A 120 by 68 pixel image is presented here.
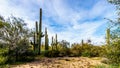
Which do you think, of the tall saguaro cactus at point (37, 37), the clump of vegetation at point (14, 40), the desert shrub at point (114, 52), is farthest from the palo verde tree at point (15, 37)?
the desert shrub at point (114, 52)

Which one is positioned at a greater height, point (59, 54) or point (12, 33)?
point (12, 33)

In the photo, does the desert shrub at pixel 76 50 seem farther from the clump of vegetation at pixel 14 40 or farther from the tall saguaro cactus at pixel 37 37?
the clump of vegetation at pixel 14 40

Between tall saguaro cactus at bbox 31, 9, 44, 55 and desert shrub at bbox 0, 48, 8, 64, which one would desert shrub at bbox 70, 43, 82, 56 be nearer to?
tall saguaro cactus at bbox 31, 9, 44, 55

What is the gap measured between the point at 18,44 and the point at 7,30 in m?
1.43

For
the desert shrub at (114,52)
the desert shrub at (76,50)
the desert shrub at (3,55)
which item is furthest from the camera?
the desert shrub at (76,50)

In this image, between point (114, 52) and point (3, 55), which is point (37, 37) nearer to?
point (3, 55)

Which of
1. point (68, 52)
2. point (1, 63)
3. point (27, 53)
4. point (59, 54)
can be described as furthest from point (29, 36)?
point (68, 52)

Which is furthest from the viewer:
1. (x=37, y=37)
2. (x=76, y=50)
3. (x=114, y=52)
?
(x=76, y=50)

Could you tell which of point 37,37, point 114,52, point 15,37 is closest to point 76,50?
point 37,37

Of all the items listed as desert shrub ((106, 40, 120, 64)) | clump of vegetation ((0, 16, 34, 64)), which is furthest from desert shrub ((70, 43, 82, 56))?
desert shrub ((106, 40, 120, 64))

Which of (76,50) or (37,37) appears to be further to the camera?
(76,50)

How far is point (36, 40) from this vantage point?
19.9m

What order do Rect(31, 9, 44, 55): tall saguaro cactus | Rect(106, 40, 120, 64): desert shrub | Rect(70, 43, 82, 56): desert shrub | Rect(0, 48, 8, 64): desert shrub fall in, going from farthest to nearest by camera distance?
Rect(70, 43, 82, 56): desert shrub, Rect(31, 9, 44, 55): tall saguaro cactus, Rect(0, 48, 8, 64): desert shrub, Rect(106, 40, 120, 64): desert shrub

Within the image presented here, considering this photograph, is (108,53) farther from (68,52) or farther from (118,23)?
(68,52)
